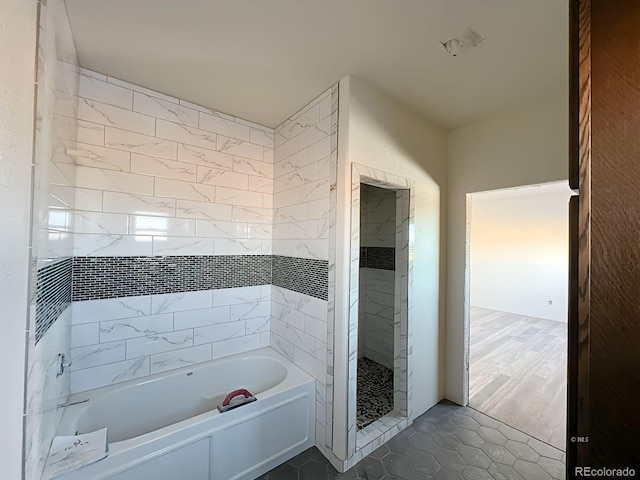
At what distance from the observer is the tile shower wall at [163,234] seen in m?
1.76

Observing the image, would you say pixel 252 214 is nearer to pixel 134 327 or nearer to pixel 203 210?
pixel 203 210

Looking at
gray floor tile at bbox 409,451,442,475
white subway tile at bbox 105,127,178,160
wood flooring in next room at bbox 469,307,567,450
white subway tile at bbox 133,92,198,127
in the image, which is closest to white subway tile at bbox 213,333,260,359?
gray floor tile at bbox 409,451,442,475

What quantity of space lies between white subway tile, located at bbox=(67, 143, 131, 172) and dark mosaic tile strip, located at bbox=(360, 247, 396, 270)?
2687mm

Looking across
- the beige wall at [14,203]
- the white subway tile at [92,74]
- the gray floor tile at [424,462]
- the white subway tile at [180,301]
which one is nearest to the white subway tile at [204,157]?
the white subway tile at [92,74]

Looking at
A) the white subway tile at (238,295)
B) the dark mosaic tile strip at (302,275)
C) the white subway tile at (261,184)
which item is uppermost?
the white subway tile at (261,184)

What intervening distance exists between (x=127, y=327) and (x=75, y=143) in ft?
4.33

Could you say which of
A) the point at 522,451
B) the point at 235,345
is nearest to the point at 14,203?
the point at 235,345

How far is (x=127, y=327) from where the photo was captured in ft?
6.15

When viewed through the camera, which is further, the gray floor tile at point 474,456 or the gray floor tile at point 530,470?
the gray floor tile at point 474,456

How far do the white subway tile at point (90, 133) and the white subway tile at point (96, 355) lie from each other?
1428 mm

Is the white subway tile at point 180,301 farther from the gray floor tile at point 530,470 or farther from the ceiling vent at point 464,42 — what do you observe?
the gray floor tile at point 530,470

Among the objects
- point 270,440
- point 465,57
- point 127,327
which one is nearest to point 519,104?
point 465,57

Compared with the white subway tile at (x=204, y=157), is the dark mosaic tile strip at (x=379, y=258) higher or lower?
lower

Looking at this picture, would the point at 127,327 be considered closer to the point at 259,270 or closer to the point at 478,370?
the point at 259,270
